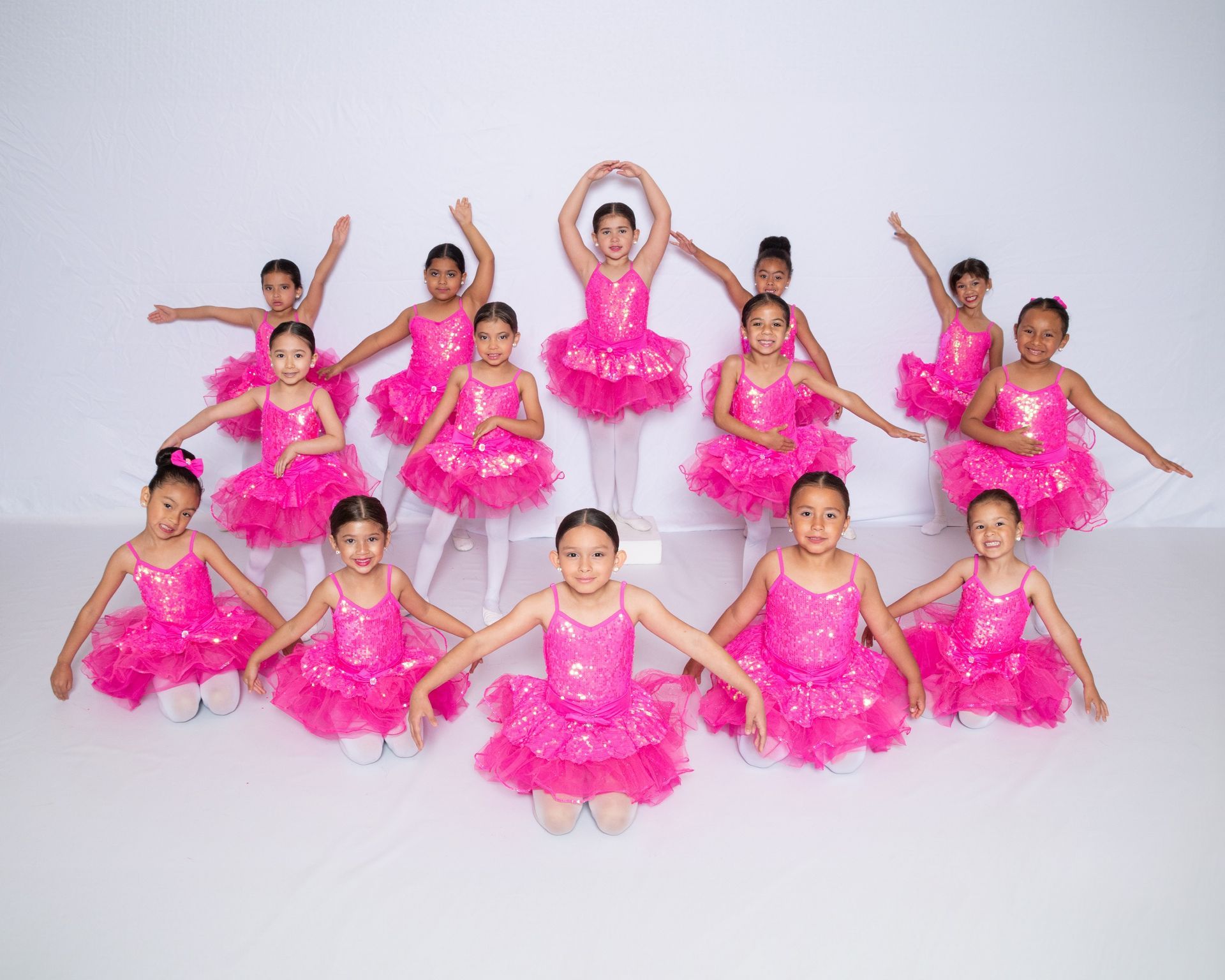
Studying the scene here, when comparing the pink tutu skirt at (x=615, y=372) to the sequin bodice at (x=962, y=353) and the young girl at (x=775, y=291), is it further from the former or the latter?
Result: the sequin bodice at (x=962, y=353)

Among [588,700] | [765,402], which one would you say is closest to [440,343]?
[765,402]

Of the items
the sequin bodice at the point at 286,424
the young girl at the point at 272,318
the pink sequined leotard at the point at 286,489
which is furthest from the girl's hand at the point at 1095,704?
the young girl at the point at 272,318

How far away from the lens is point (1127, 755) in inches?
114

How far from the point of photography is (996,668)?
9.94 ft

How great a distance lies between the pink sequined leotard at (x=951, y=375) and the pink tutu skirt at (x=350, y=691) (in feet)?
8.19

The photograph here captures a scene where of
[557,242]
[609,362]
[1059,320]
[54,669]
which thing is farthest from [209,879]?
[1059,320]

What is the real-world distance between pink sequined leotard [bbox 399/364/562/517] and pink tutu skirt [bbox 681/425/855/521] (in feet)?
1.88

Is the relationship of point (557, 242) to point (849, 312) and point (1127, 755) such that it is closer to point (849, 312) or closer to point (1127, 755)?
point (849, 312)

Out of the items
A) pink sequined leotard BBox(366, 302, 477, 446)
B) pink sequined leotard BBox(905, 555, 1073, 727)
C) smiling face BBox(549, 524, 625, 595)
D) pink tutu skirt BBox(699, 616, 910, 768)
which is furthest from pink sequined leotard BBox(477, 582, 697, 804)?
pink sequined leotard BBox(366, 302, 477, 446)

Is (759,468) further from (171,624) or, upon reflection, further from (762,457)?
(171,624)

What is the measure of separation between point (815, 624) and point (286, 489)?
70.3 inches

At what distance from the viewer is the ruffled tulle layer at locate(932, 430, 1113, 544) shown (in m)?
3.41

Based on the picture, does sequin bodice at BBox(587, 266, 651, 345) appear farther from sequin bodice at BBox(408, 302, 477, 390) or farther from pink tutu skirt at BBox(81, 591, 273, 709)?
pink tutu skirt at BBox(81, 591, 273, 709)

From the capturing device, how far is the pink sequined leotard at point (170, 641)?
2.99 metres
